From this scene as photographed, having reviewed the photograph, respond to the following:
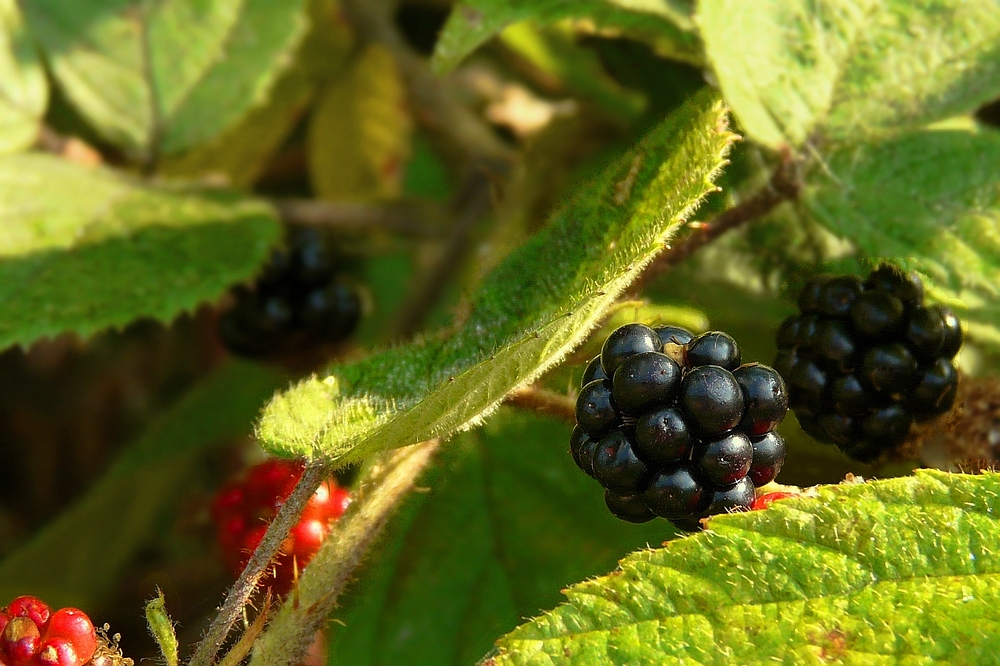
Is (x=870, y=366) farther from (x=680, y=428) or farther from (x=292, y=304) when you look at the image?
(x=292, y=304)

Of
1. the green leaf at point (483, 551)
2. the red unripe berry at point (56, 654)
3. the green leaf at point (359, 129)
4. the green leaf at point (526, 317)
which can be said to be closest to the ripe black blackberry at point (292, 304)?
the green leaf at point (359, 129)

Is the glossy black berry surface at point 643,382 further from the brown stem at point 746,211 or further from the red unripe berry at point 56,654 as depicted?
the red unripe berry at point 56,654

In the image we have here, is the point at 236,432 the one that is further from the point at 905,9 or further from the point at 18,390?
the point at 905,9

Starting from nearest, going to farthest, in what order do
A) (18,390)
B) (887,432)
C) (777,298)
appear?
1. (887,432)
2. (777,298)
3. (18,390)

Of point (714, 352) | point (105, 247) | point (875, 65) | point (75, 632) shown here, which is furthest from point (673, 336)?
point (105, 247)

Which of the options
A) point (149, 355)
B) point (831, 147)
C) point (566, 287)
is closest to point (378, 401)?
point (566, 287)

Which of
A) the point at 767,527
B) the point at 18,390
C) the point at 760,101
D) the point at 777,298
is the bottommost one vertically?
the point at 18,390
